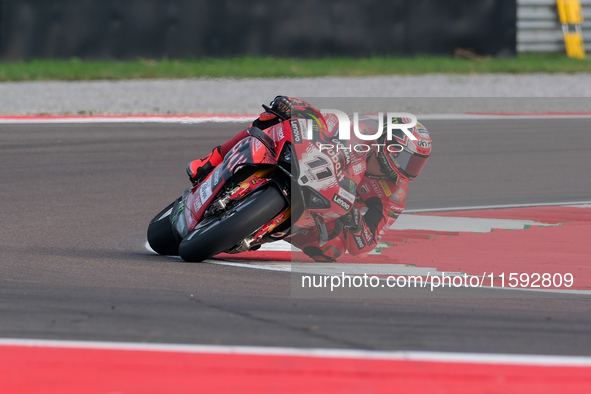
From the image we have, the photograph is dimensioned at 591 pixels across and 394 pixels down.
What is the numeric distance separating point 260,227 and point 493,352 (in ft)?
5.59

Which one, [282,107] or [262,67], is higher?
[262,67]

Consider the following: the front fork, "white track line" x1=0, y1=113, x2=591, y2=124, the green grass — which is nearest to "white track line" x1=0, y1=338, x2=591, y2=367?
the front fork

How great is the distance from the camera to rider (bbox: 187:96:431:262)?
498 centimetres

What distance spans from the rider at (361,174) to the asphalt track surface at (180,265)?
0.62 metres

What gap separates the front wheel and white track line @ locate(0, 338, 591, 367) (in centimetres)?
126

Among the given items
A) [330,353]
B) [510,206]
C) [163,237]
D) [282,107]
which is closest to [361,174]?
[282,107]

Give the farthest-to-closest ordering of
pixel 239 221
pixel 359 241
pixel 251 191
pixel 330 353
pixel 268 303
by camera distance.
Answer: pixel 359 241 → pixel 251 191 → pixel 239 221 → pixel 268 303 → pixel 330 353

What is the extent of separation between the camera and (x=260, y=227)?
466 centimetres

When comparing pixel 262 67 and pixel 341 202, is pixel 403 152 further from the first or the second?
pixel 262 67

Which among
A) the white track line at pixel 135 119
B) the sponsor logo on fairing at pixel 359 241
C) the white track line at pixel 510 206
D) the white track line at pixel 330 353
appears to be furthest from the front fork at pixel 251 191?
the white track line at pixel 135 119

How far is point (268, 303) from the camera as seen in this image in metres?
4.10

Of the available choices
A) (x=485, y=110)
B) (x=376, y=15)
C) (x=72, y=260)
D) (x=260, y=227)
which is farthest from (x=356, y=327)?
(x=376, y=15)

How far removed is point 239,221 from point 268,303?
2.11 feet

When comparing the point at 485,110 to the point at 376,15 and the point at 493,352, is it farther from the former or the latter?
the point at 493,352
